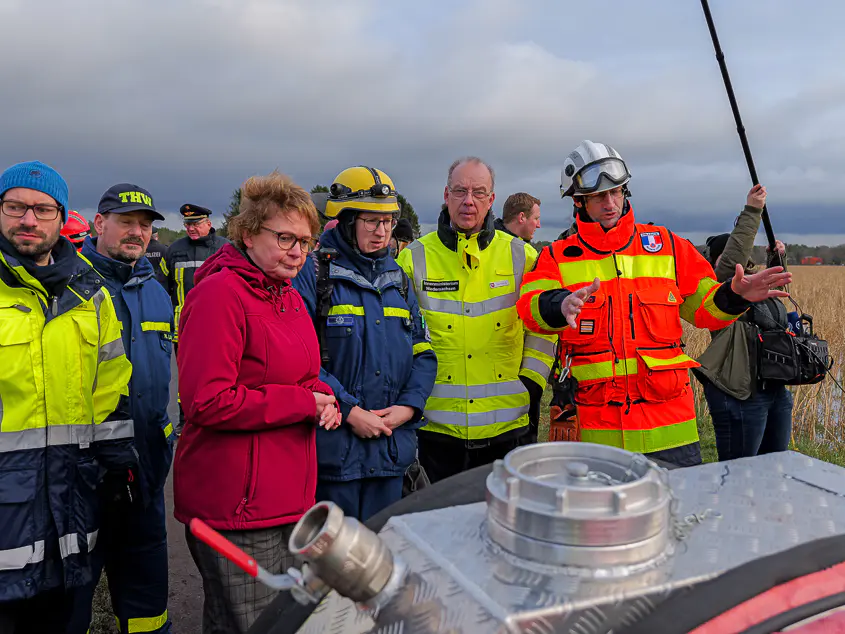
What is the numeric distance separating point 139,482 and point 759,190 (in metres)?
4.26

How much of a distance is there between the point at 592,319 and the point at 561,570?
2130mm

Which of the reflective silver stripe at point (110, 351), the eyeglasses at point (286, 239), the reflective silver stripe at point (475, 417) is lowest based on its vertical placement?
the reflective silver stripe at point (475, 417)

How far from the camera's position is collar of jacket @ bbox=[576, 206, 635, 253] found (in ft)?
10.0

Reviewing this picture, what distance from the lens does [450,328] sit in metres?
3.41

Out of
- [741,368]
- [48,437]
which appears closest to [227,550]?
[48,437]

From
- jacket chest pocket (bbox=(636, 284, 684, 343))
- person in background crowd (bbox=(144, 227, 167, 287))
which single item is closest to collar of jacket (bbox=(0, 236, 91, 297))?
jacket chest pocket (bbox=(636, 284, 684, 343))

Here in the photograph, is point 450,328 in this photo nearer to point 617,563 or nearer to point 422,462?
point 422,462

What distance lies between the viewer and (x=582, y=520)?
979 mm

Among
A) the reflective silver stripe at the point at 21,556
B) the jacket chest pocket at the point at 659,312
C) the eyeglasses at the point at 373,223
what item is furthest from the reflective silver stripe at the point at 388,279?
the reflective silver stripe at the point at 21,556

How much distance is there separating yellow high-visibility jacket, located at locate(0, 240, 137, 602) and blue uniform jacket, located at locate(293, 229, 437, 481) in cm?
90

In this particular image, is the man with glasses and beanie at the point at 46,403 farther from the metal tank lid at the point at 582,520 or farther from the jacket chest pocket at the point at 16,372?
the metal tank lid at the point at 582,520

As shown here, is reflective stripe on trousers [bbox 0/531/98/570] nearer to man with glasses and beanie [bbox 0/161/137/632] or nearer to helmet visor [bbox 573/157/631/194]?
man with glasses and beanie [bbox 0/161/137/632]

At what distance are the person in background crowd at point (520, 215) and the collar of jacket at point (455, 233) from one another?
8.93 feet

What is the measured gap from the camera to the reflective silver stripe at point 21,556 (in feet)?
7.27
